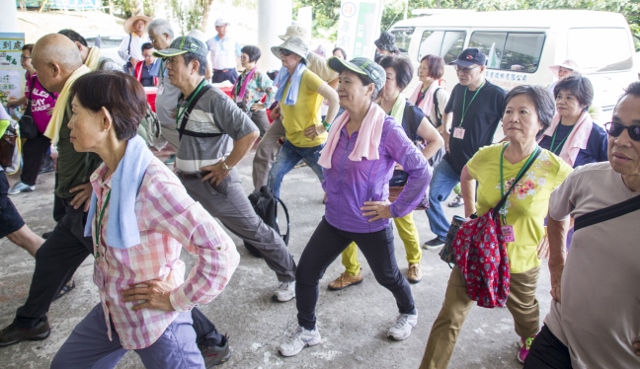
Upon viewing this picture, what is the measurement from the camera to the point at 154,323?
172 cm

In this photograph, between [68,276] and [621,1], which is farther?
[621,1]

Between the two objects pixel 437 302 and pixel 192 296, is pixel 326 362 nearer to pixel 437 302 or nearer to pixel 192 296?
pixel 437 302

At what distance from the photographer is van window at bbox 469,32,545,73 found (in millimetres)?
7935

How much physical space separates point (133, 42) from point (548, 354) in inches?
359

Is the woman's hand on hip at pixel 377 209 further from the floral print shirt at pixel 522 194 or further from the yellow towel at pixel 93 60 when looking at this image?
the yellow towel at pixel 93 60

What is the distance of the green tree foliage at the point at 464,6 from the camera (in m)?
14.7

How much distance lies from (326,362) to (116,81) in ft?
6.88

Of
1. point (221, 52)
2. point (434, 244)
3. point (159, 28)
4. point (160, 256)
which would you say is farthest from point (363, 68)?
point (221, 52)

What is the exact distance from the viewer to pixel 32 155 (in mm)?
5375

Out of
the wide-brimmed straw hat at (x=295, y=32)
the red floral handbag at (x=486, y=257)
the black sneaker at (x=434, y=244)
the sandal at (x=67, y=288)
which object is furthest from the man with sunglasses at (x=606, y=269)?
the wide-brimmed straw hat at (x=295, y=32)

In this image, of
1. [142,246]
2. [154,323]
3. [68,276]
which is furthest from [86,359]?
[68,276]

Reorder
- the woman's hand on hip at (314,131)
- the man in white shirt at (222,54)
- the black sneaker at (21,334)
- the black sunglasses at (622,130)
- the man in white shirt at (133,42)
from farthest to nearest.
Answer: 1. the man in white shirt at (222,54)
2. the man in white shirt at (133,42)
3. the woman's hand on hip at (314,131)
4. the black sneaker at (21,334)
5. the black sunglasses at (622,130)

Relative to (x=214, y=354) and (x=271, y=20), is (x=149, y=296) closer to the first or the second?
(x=214, y=354)

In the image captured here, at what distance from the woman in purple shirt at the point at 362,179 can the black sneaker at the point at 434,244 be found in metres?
1.75
